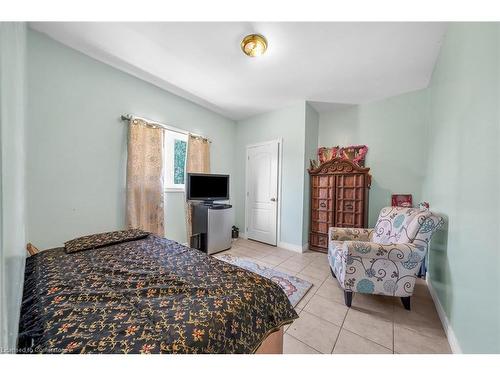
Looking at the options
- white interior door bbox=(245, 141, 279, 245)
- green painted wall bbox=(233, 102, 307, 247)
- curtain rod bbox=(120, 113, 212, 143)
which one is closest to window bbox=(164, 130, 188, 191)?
curtain rod bbox=(120, 113, 212, 143)

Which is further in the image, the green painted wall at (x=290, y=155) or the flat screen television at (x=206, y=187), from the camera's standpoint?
the green painted wall at (x=290, y=155)

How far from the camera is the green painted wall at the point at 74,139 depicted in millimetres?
1718

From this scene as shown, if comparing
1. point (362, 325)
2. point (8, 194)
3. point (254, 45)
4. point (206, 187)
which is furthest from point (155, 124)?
point (362, 325)

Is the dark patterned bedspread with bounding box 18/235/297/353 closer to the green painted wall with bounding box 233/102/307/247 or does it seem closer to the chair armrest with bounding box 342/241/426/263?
the chair armrest with bounding box 342/241/426/263

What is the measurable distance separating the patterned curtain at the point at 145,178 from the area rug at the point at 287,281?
4.48 ft

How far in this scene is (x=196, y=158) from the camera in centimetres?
317

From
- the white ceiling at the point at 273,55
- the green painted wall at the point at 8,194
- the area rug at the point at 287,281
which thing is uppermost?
the white ceiling at the point at 273,55

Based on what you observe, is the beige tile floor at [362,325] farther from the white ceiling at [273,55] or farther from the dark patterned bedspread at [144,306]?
the white ceiling at [273,55]

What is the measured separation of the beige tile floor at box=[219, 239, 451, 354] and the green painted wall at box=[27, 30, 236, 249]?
241cm

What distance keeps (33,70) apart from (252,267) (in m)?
3.16

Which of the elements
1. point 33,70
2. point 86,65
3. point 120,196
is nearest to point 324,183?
point 120,196

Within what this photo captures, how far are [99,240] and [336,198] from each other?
10.1 feet

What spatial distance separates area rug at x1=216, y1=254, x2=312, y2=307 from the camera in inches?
72.8

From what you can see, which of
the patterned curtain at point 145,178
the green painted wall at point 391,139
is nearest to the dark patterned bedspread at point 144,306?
the patterned curtain at point 145,178
